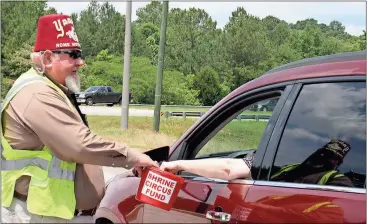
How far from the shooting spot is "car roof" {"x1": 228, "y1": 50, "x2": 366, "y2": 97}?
2.62 m

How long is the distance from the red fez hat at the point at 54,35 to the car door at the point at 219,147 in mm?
949

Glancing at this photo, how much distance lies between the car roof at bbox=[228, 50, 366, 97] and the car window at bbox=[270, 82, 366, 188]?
6 centimetres

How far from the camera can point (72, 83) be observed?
3203mm

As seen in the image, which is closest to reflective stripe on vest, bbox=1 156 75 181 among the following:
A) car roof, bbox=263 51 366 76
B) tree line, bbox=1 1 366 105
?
car roof, bbox=263 51 366 76

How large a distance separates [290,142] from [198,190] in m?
0.66

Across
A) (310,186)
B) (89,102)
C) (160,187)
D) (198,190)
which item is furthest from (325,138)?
(89,102)

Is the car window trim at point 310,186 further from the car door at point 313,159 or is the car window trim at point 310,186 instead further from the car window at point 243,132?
the car window at point 243,132

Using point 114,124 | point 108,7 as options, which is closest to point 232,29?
point 108,7

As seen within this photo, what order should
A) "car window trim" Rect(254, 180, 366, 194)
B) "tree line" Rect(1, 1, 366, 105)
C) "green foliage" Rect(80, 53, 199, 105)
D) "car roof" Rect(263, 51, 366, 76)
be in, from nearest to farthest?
"car window trim" Rect(254, 180, 366, 194), "car roof" Rect(263, 51, 366, 76), "tree line" Rect(1, 1, 366, 105), "green foliage" Rect(80, 53, 199, 105)

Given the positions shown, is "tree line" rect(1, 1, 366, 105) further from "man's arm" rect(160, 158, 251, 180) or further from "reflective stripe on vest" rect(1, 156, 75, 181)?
"reflective stripe on vest" rect(1, 156, 75, 181)

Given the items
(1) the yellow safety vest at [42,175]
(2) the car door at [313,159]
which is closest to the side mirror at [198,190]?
(2) the car door at [313,159]

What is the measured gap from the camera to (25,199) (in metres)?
3.09

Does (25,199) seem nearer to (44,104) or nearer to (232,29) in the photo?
(44,104)

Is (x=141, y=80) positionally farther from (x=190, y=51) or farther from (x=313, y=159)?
(x=313, y=159)
